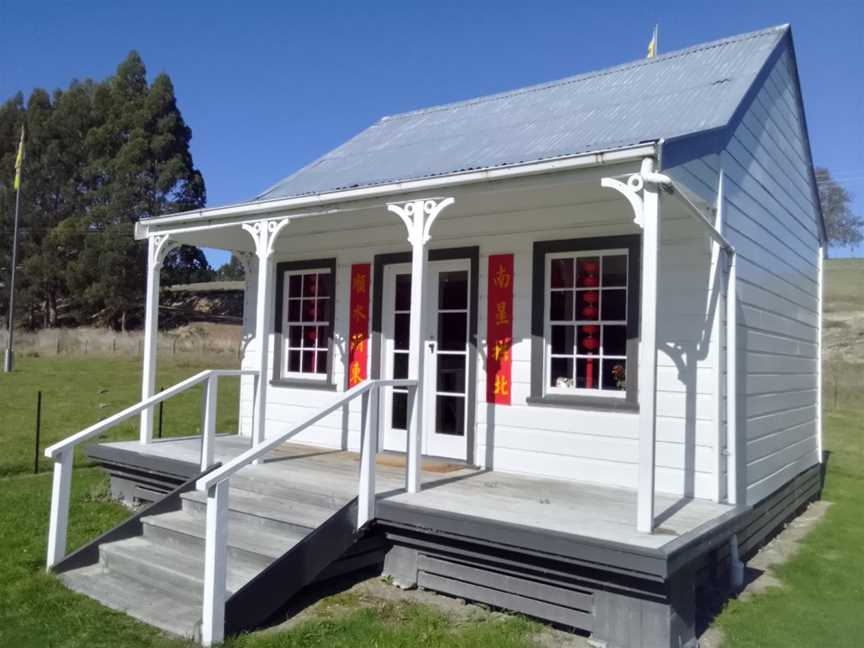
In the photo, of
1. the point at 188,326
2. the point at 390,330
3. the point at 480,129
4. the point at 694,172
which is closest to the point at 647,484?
the point at 694,172

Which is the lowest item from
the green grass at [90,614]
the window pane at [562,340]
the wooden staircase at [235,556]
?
the green grass at [90,614]

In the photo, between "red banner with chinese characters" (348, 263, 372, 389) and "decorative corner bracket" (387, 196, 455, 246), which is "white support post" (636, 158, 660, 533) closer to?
"decorative corner bracket" (387, 196, 455, 246)

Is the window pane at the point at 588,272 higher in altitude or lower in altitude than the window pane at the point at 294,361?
higher

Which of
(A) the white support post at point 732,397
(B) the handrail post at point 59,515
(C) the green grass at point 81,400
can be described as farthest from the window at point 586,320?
(C) the green grass at point 81,400

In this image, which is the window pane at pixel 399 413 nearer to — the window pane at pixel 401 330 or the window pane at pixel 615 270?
the window pane at pixel 401 330

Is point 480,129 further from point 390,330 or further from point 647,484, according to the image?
point 647,484

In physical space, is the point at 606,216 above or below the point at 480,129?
Result: below

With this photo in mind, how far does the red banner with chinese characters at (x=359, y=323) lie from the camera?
25.4 ft

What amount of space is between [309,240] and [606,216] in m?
3.57

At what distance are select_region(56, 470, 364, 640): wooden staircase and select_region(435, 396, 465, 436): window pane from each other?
76.5 inches

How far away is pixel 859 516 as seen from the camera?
311 inches

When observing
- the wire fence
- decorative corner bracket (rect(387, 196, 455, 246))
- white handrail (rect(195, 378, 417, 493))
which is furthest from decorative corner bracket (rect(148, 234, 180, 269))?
the wire fence

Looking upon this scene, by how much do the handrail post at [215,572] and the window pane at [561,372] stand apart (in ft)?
10.7

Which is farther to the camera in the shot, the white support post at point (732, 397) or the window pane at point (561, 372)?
the window pane at point (561, 372)
